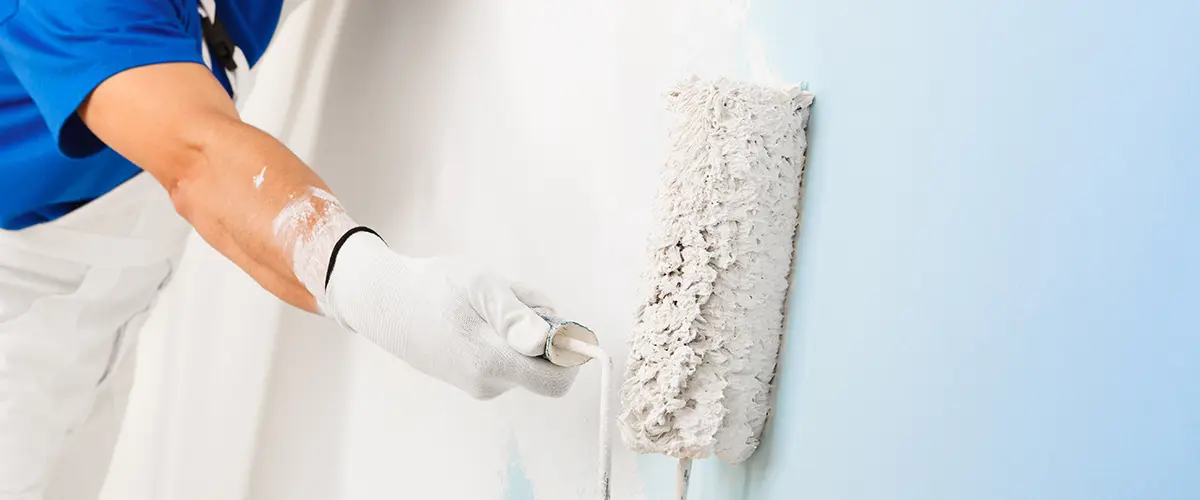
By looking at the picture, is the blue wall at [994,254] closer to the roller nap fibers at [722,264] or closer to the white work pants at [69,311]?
the roller nap fibers at [722,264]

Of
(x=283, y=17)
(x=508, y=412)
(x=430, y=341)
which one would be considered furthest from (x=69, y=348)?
(x=430, y=341)

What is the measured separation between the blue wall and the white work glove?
0.22 metres

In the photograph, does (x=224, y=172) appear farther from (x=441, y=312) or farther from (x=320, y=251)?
(x=441, y=312)

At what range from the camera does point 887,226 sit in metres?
0.57

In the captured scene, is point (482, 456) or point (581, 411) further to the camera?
point (482, 456)

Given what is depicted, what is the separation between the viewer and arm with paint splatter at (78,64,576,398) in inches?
25.5

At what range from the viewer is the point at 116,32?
732 millimetres

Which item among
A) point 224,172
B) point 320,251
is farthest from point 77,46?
point 320,251

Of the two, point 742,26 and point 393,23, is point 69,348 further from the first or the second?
point 742,26

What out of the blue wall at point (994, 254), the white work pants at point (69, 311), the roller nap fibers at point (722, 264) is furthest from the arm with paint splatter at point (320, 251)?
the white work pants at point (69, 311)

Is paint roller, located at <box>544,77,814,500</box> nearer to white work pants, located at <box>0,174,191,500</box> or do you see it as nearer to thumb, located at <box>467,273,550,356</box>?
thumb, located at <box>467,273,550,356</box>

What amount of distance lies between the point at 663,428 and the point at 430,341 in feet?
0.67

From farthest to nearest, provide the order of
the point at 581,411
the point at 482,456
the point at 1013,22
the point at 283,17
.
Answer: the point at 283,17, the point at 482,456, the point at 581,411, the point at 1013,22

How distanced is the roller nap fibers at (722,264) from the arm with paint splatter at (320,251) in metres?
0.10
